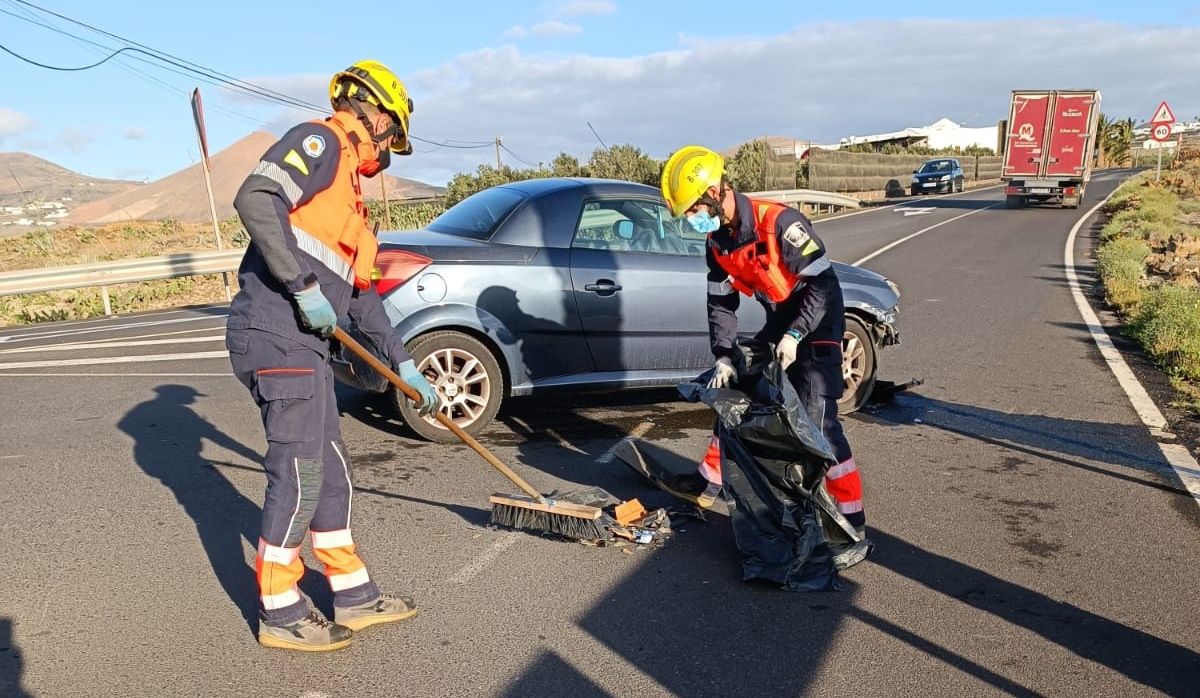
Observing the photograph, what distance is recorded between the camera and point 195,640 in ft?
11.7

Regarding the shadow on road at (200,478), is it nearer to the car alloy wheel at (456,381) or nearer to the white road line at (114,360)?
the car alloy wheel at (456,381)

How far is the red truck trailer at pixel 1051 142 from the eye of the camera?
29.9 metres

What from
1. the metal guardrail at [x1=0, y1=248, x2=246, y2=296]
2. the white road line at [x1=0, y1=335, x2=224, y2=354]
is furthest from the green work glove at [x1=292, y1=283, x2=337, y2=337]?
the metal guardrail at [x1=0, y1=248, x2=246, y2=296]

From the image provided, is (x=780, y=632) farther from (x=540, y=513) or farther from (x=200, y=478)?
(x=200, y=478)

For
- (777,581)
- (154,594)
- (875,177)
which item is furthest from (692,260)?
(875,177)

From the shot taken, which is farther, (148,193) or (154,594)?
(148,193)

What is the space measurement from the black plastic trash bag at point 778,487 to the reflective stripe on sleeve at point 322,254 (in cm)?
172

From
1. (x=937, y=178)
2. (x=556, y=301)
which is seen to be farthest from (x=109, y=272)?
(x=937, y=178)

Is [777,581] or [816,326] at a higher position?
[816,326]

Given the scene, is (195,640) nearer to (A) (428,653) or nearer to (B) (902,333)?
(A) (428,653)

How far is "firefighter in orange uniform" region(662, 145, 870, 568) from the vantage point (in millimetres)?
4422

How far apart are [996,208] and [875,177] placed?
12.1 meters

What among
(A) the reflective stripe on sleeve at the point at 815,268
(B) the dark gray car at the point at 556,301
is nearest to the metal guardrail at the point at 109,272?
(B) the dark gray car at the point at 556,301

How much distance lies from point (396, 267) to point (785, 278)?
2.52 m
